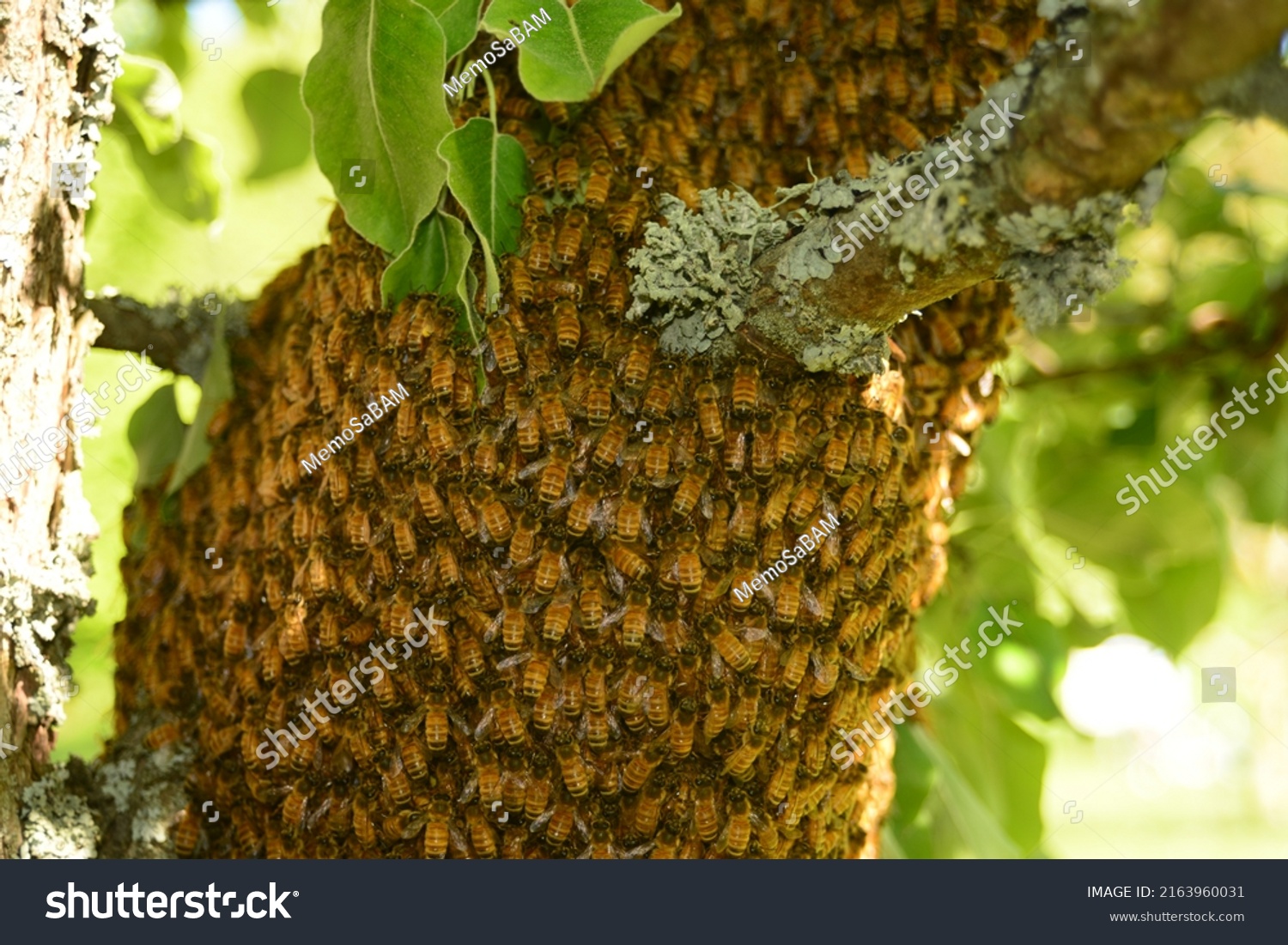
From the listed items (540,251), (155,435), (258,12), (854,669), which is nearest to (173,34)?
(258,12)

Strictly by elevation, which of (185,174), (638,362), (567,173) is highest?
(185,174)

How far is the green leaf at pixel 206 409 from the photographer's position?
2.01 meters

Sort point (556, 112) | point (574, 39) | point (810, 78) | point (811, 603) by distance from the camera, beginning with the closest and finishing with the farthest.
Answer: point (574, 39)
point (811, 603)
point (556, 112)
point (810, 78)

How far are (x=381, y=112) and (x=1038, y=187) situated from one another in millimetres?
946

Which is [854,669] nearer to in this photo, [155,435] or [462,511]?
[462,511]

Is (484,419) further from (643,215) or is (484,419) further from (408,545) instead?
(643,215)

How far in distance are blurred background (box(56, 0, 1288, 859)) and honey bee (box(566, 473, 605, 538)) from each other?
0.86 metres

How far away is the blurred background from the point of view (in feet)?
8.22

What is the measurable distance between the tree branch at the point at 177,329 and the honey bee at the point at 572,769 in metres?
1.06

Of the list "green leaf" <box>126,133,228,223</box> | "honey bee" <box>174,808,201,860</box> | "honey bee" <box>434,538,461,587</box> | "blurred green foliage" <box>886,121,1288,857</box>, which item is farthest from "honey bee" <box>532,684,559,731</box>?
"green leaf" <box>126,133,228,223</box>

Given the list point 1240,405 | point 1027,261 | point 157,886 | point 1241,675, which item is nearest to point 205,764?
point 157,886

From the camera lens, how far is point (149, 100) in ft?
7.82

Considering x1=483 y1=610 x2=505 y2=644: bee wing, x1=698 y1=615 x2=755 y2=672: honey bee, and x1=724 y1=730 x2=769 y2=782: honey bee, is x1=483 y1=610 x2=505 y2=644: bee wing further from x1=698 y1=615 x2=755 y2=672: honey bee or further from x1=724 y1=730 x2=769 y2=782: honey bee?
x1=724 y1=730 x2=769 y2=782: honey bee

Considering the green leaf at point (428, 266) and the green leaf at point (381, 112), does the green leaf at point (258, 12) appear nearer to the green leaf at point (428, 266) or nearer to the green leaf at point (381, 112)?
the green leaf at point (381, 112)
